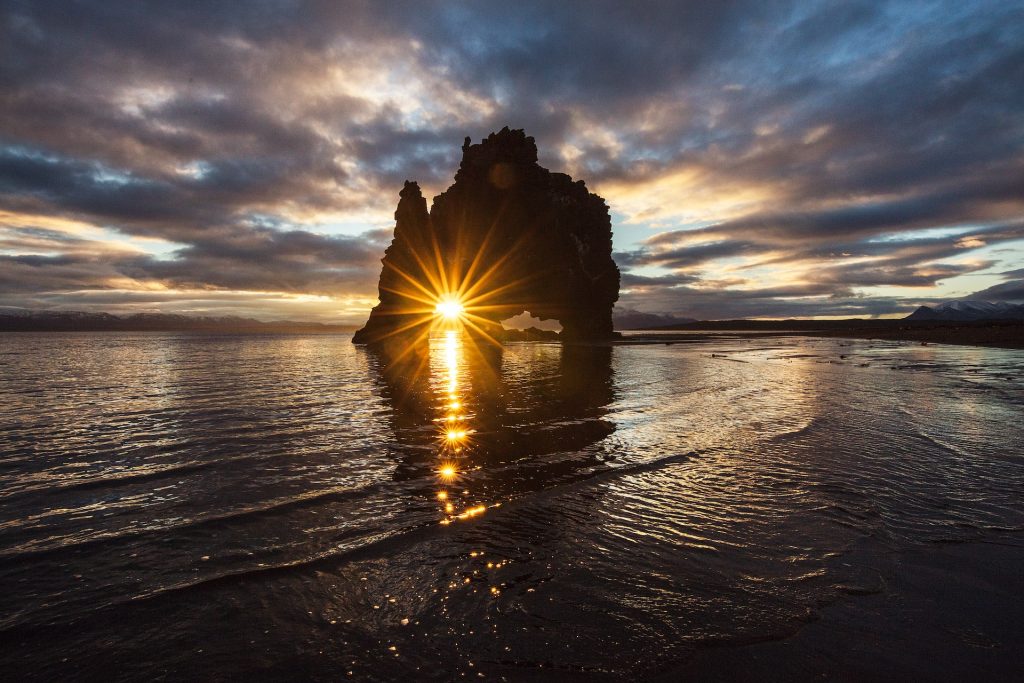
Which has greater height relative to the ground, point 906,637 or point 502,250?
point 502,250

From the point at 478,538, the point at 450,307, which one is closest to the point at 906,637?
the point at 478,538

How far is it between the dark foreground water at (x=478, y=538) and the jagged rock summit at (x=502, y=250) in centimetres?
8540

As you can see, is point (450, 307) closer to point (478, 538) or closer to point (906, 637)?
point (478, 538)

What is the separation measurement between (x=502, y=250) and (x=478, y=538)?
3690 inches

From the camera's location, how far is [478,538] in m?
6.98

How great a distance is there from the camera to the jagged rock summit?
96.0m


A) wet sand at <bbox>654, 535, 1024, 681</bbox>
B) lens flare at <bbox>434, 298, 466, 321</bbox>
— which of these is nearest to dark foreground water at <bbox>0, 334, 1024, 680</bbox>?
wet sand at <bbox>654, 535, 1024, 681</bbox>

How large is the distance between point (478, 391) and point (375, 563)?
733 inches

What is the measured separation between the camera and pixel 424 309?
115 metres

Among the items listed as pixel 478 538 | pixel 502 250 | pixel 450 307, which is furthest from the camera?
pixel 450 307

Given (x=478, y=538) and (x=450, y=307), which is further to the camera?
(x=450, y=307)

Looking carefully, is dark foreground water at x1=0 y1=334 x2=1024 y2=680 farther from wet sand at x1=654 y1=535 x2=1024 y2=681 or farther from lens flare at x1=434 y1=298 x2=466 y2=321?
lens flare at x1=434 y1=298 x2=466 y2=321

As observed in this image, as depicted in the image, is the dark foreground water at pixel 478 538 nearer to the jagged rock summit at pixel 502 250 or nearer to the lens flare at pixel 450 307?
the jagged rock summit at pixel 502 250

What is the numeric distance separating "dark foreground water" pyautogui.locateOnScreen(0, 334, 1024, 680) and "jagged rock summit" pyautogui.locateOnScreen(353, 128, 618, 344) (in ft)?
280
